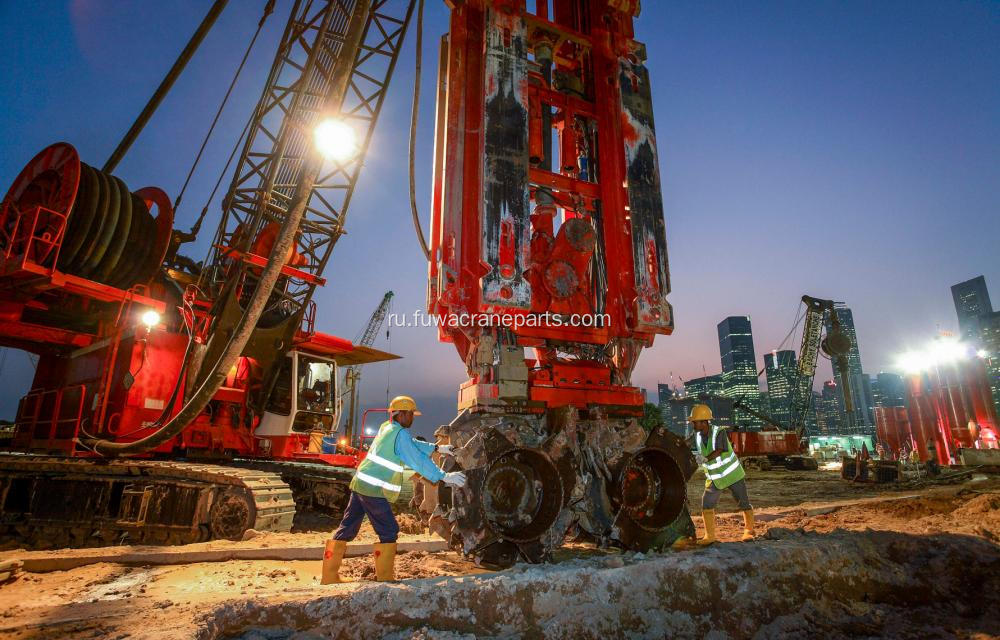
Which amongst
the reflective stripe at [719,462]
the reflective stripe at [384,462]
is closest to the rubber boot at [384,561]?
the reflective stripe at [384,462]

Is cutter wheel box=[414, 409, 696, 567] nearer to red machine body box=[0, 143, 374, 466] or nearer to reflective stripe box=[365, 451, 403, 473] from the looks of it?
reflective stripe box=[365, 451, 403, 473]

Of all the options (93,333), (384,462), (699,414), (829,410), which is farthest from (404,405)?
(829,410)

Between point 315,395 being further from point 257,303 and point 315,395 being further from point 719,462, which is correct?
point 719,462

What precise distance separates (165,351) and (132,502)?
7.53ft

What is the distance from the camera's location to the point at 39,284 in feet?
22.1

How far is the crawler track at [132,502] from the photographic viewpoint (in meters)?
6.67

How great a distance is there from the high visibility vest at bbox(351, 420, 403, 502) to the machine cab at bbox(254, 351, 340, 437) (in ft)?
18.5

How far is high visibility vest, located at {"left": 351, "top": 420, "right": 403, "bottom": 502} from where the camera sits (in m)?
4.39

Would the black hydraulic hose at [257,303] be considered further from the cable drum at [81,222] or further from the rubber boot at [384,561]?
the rubber boot at [384,561]

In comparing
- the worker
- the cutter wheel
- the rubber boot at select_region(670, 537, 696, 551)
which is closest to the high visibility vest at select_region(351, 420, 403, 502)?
the worker

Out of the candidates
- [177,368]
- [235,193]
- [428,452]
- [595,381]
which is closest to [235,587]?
[428,452]

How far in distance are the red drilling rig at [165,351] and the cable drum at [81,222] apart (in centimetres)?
2

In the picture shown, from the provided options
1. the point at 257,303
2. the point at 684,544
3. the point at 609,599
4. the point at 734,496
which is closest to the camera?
the point at 609,599

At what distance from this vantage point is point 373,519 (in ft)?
14.3
